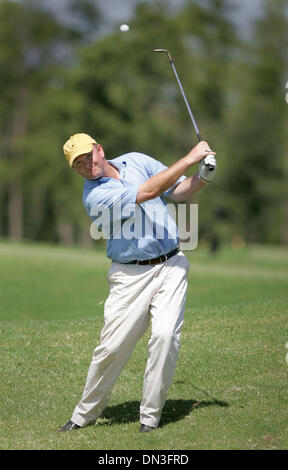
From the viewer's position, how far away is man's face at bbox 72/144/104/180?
5555mm

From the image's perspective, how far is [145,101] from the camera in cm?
5056

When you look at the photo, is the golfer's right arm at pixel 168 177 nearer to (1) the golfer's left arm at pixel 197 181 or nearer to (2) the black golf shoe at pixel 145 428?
(1) the golfer's left arm at pixel 197 181

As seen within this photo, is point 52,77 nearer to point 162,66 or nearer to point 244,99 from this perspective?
point 162,66

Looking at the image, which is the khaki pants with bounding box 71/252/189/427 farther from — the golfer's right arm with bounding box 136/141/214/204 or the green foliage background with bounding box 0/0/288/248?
the green foliage background with bounding box 0/0/288/248

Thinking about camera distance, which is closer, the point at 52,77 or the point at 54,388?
the point at 54,388

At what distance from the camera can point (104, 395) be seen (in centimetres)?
584

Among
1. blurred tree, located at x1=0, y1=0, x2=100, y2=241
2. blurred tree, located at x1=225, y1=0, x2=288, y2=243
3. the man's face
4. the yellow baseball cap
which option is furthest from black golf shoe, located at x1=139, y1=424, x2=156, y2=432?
blurred tree, located at x1=225, y1=0, x2=288, y2=243

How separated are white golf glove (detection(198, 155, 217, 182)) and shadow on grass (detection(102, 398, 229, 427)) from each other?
199cm

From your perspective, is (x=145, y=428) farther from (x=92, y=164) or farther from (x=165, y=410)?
(x=92, y=164)

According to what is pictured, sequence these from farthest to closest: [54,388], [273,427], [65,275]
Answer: [65,275]
[54,388]
[273,427]

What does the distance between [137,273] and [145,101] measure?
45925 millimetres

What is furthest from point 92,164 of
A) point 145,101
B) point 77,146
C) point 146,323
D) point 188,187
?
point 145,101
